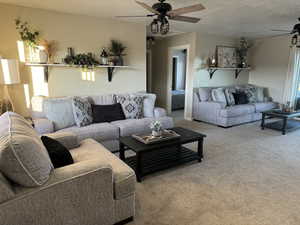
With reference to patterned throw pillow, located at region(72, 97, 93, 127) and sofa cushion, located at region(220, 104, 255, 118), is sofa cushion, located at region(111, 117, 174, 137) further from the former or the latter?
sofa cushion, located at region(220, 104, 255, 118)

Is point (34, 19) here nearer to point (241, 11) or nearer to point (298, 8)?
point (241, 11)

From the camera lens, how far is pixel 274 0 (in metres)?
2.89

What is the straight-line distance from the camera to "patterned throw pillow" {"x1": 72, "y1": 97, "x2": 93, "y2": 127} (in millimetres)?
3248

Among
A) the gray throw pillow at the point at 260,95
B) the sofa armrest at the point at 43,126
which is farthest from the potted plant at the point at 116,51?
the gray throw pillow at the point at 260,95

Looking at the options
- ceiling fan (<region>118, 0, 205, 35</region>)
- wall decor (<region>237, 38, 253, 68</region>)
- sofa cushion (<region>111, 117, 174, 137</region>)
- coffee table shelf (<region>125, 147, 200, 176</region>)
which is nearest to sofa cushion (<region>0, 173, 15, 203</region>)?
coffee table shelf (<region>125, 147, 200, 176</region>)

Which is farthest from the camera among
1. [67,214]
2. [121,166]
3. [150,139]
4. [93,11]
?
[93,11]

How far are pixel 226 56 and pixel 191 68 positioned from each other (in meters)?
1.30

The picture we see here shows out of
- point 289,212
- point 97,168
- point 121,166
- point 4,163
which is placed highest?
point 4,163

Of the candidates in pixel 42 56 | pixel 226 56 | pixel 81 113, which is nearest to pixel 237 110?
pixel 226 56

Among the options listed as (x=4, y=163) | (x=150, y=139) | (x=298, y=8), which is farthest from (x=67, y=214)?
(x=298, y=8)

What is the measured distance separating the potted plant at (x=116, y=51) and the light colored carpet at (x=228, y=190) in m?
2.25

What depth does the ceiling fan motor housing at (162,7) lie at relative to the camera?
251 cm

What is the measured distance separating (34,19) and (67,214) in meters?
3.24

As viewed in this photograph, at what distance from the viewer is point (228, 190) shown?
232 cm
